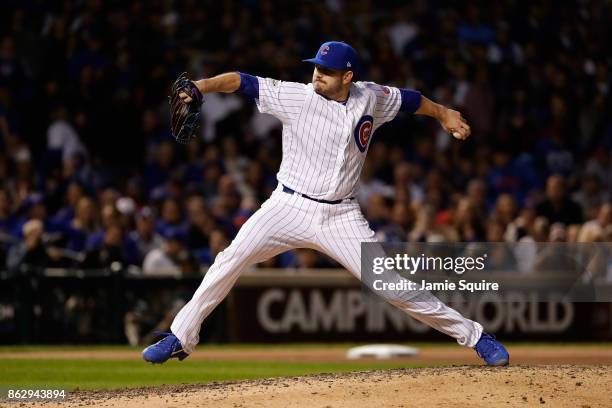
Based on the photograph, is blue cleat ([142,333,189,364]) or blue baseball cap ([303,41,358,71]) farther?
blue baseball cap ([303,41,358,71])

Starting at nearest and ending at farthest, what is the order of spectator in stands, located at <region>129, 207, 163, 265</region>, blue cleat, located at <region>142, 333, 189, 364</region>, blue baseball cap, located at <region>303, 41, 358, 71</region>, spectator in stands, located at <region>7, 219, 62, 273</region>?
blue cleat, located at <region>142, 333, 189, 364</region> < blue baseball cap, located at <region>303, 41, 358, 71</region> < spectator in stands, located at <region>7, 219, 62, 273</region> < spectator in stands, located at <region>129, 207, 163, 265</region>

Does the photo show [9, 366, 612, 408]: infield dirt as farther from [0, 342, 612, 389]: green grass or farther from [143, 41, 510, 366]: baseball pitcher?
[0, 342, 612, 389]: green grass

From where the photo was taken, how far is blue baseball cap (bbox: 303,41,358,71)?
717 centimetres

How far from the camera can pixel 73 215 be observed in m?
13.6

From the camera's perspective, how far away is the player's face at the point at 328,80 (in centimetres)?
721

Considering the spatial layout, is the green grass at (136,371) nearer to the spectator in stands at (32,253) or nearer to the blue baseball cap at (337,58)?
the spectator in stands at (32,253)

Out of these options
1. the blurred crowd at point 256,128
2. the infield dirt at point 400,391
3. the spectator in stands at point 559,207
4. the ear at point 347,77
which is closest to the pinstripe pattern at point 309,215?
the ear at point 347,77

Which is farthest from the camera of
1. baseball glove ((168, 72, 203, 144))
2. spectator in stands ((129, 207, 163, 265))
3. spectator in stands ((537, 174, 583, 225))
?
spectator in stands ((537, 174, 583, 225))

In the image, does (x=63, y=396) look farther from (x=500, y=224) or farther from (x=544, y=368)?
(x=500, y=224)

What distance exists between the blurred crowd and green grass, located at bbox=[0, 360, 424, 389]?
2.33 meters

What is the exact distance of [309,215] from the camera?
7086mm

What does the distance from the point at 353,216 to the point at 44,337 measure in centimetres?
667

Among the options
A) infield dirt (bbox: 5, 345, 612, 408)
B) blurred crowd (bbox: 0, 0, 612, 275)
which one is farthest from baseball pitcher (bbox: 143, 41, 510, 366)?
blurred crowd (bbox: 0, 0, 612, 275)

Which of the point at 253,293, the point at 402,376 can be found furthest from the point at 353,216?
the point at 253,293
